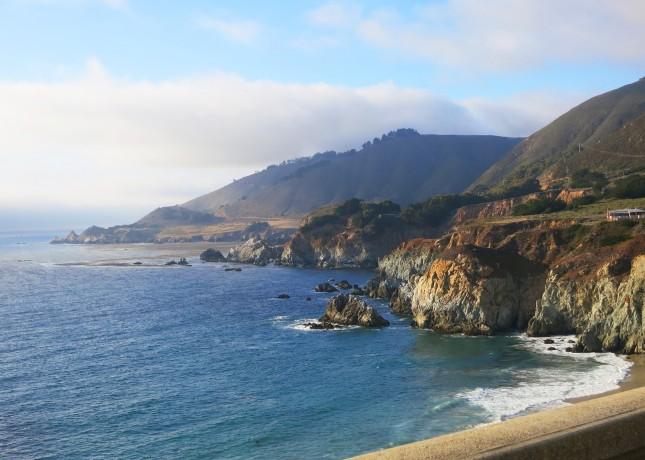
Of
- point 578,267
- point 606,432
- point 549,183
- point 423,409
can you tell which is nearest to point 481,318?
point 578,267

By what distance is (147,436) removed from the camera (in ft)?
117

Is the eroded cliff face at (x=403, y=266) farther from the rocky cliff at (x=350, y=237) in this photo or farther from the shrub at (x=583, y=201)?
the rocky cliff at (x=350, y=237)

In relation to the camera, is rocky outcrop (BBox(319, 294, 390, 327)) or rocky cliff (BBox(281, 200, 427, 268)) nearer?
rocky outcrop (BBox(319, 294, 390, 327))

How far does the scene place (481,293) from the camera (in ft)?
207

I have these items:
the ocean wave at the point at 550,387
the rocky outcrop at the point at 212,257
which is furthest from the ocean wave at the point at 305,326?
the rocky outcrop at the point at 212,257

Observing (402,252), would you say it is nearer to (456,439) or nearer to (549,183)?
(549,183)

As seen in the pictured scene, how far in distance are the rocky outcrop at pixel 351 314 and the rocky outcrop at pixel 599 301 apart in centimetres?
1670

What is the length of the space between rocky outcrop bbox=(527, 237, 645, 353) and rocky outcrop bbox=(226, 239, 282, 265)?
105 m

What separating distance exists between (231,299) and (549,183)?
88.2 meters

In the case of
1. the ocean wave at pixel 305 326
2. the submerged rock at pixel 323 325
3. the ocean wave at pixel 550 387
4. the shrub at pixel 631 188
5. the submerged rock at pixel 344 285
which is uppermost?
the shrub at pixel 631 188

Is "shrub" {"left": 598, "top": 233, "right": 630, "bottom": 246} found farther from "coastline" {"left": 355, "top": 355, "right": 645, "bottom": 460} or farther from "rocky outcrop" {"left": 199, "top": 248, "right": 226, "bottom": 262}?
"rocky outcrop" {"left": 199, "top": 248, "right": 226, "bottom": 262}

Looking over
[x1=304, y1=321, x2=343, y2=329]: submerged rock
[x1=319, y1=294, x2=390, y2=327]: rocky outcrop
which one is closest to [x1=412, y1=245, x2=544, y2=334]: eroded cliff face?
[x1=319, y1=294, x2=390, y2=327]: rocky outcrop

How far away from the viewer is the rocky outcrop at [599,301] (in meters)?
50.9

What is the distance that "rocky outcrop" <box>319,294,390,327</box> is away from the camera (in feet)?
224
